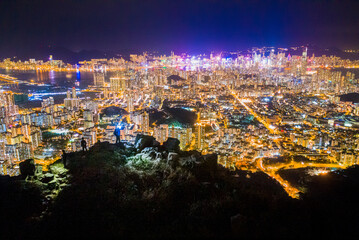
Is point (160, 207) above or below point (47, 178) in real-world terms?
below

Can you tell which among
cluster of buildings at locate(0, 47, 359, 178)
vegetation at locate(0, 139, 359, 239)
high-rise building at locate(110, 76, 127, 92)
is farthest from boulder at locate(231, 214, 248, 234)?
high-rise building at locate(110, 76, 127, 92)

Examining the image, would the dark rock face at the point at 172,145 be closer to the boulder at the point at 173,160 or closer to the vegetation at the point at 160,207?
the boulder at the point at 173,160

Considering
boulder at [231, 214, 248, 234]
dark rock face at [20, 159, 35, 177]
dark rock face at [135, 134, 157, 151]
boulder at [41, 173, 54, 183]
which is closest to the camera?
boulder at [231, 214, 248, 234]

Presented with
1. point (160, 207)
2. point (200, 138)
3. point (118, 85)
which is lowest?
point (200, 138)

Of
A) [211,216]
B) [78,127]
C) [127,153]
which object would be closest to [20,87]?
[78,127]

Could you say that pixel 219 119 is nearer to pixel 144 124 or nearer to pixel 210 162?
pixel 144 124

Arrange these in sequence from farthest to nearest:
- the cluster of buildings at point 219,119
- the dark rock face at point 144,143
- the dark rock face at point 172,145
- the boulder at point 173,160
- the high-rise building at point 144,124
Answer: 1. the high-rise building at point 144,124
2. the cluster of buildings at point 219,119
3. the dark rock face at point 172,145
4. the dark rock face at point 144,143
5. the boulder at point 173,160

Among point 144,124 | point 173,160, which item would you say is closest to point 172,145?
point 173,160

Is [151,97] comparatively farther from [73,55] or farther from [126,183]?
[73,55]

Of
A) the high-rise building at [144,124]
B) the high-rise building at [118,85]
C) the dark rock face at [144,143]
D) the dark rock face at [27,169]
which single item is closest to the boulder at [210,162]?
the dark rock face at [144,143]

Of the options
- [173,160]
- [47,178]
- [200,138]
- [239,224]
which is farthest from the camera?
[200,138]

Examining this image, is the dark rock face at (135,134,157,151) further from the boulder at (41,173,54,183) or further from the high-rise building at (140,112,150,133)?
the high-rise building at (140,112,150,133)
